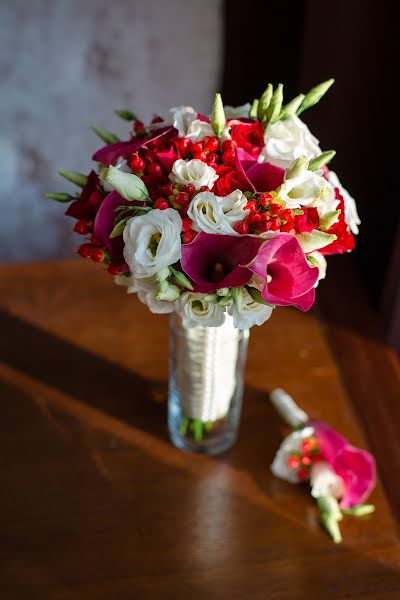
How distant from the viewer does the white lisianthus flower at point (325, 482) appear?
85 centimetres

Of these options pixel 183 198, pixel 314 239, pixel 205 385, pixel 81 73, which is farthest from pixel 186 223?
pixel 81 73

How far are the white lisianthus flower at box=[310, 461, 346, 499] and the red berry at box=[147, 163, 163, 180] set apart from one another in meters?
0.43

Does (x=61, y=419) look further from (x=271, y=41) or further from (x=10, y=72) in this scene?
(x=271, y=41)

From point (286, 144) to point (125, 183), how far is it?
18 centimetres

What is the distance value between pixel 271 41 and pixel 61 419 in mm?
987

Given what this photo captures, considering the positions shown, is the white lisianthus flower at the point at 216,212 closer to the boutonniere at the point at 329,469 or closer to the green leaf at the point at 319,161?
the green leaf at the point at 319,161

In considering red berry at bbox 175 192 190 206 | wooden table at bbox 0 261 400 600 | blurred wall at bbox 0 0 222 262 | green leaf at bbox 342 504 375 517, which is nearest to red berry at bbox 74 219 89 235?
red berry at bbox 175 192 190 206

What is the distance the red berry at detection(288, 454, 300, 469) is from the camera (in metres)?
0.87

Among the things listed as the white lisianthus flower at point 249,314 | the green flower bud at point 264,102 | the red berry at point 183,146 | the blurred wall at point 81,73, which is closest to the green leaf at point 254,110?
the green flower bud at point 264,102

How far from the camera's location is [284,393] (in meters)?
0.99

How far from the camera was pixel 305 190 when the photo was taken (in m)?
0.67

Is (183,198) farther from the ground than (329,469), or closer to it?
farther from the ground

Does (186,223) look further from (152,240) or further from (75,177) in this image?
(75,177)

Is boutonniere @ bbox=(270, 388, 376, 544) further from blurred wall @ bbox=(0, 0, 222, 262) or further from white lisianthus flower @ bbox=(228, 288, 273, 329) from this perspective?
blurred wall @ bbox=(0, 0, 222, 262)
